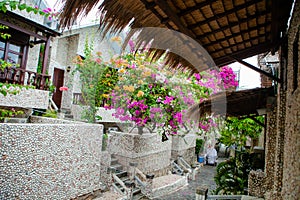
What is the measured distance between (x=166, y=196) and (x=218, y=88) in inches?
141

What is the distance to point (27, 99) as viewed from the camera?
5.61 metres

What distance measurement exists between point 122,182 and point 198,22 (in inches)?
164

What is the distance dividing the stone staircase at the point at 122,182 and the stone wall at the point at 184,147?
2.78 m

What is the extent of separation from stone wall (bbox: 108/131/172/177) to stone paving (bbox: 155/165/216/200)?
0.85 m

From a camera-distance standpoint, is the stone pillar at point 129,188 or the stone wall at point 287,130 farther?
the stone pillar at point 129,188

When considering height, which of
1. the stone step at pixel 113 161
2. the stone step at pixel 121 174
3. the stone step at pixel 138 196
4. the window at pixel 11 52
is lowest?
the stone step at pixel 138 196

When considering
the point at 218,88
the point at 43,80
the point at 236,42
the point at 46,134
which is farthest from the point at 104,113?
the point at 236,42

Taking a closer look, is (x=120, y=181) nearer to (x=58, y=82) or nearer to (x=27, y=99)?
(x=27, y=99)

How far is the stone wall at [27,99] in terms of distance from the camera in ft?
17.1

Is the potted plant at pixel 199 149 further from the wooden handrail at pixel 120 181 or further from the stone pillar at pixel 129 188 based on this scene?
the wooden handrail at pixel 120 181

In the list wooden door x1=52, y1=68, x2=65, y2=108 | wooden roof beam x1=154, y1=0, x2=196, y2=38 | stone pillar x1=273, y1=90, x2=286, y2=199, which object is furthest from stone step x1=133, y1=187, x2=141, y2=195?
wooden door x1=52, y1=68, x2=65, y2=108

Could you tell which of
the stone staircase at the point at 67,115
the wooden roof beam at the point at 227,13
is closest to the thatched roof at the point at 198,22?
the wooden roof beam at the point at 227,13

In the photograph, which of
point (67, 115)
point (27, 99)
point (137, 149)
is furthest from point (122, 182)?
point (67, 115)

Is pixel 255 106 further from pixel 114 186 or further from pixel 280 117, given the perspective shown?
pixel 114 186
